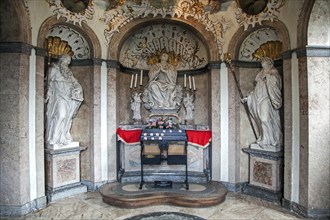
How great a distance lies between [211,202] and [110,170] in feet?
8.61

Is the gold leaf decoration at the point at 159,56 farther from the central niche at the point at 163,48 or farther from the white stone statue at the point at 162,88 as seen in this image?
the white stone statue at the point at 162,88

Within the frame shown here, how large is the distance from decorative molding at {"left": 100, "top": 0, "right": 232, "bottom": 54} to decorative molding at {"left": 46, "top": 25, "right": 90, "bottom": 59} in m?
0.61

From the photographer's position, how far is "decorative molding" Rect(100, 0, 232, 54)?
6.27 m

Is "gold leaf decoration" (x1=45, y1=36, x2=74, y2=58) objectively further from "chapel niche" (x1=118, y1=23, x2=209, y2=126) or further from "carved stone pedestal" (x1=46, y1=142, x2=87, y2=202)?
"carved stone pedestal" (x1=46, y1=142, x2=87, y2=202)

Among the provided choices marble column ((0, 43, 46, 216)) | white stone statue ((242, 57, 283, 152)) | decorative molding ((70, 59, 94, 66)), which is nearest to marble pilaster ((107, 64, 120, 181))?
decorative molding ((70, 59, 94, 66))

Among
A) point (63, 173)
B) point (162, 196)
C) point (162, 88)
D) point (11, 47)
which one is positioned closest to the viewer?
point (11, 47)

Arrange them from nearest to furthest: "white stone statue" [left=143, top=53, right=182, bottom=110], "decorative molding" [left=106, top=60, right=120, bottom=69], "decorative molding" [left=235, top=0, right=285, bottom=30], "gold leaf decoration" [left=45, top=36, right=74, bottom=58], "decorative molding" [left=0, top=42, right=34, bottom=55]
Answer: "decorative molding" [left=0, top=42, right=34, bottom=55] → "decorative molding" [left=235, top=0, right=285, bottom=30] → "gold leaf decoration" [left=45, top=36, right=74, bottom=58] → "decorative molding" [left=106, top=60, right=120, bottom=69] → "white stone statue" [left=143, top=53, right=182, bottom=110]

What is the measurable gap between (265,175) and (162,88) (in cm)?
333

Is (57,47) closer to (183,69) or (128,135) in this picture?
(128,135)

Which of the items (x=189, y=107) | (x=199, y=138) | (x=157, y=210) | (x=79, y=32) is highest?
(x=79, y=32)

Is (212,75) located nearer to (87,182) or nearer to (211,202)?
(211,202)

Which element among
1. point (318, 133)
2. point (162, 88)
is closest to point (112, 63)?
point (162, 88)

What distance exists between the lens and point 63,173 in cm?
585

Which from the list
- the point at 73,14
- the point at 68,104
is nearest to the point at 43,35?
the point at 73,14
